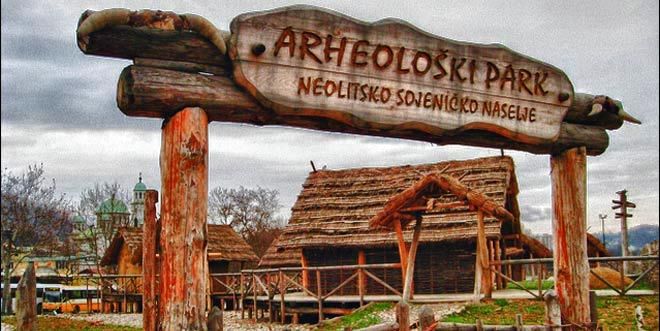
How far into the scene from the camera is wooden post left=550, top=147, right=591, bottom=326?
317 inches

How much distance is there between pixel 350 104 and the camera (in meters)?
6.36

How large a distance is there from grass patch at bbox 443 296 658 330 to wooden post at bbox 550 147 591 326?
4.35m

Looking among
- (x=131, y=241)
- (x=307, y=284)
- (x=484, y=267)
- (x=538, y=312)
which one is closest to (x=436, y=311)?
(x=484, y=267)

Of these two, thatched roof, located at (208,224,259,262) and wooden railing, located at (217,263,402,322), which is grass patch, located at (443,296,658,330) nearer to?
wooden railing, located at (217,263,402,322)

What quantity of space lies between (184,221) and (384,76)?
2190 millimetres

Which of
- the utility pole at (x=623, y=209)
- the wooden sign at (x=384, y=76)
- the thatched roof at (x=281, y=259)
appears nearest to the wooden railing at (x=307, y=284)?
the thatched roof at (x=281, y=259)

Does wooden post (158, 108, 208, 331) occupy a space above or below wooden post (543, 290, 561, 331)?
above

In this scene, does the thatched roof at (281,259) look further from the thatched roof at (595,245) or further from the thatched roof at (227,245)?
the thatched roof at (595,245)

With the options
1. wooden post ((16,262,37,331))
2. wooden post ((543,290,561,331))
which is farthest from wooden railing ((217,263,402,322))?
wooden post ((16,262,37,331))

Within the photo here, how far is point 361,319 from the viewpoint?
1581 cm

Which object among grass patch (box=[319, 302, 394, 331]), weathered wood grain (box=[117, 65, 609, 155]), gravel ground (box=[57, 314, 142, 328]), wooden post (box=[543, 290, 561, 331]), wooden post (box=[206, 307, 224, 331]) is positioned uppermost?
weathered wood grain (box=[117, 65, 609, 155])

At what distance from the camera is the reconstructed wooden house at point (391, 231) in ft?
69.1

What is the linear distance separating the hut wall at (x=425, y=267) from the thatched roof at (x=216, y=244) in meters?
8.99

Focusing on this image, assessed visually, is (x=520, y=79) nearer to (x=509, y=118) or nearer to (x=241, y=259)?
(x=509, y=118)
